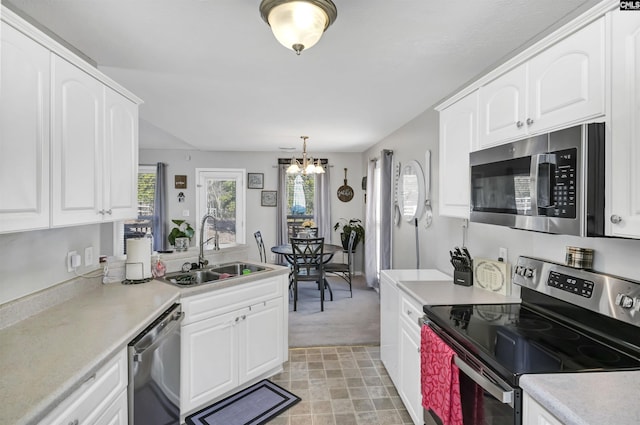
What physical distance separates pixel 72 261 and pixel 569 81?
2686 mm

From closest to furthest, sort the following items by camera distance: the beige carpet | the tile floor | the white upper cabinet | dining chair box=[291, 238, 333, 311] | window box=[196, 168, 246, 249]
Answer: the white upper cabinet < the tile floor < the beige carpet < dining chair box=[291, 238, 333, 311] < window box=[196, 168, 246, 249]

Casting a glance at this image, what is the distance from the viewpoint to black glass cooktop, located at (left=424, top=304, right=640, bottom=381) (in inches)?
47.9

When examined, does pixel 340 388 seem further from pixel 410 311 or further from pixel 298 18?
pixel 298 18

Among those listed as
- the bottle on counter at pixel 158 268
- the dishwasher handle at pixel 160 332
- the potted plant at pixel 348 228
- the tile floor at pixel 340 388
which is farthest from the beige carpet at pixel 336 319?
the dishwasher handle at pixel 160 332

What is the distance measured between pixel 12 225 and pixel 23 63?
2.12ft

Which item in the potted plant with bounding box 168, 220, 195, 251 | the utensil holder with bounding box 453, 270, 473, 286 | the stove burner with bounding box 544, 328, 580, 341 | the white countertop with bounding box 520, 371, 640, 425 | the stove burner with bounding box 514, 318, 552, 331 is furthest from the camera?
the potted plant with bounding box 168, 220, 195, 251

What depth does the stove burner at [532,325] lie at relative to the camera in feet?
5.15

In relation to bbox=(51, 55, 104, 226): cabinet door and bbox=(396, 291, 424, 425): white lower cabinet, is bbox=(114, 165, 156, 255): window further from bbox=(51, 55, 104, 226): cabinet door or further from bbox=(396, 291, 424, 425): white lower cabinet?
bbox=(396, 291, 424, 425): white lower cabinet

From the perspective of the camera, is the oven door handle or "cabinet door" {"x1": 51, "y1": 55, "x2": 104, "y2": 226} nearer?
the oven door handle

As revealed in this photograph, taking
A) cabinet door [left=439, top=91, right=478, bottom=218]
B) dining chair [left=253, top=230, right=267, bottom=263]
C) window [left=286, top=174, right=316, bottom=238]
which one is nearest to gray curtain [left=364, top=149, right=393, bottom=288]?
window [left=286, top=174, right=316, bottom=238]

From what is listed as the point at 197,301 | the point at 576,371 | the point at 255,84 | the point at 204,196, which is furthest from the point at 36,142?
the point at 204,196

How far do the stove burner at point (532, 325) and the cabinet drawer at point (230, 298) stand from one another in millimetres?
1706

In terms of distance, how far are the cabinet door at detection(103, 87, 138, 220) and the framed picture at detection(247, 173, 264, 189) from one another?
4237 millimetres

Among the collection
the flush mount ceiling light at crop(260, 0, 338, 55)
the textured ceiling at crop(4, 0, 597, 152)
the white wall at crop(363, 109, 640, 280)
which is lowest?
the white wall at crop(363, 109, 640, 280)
